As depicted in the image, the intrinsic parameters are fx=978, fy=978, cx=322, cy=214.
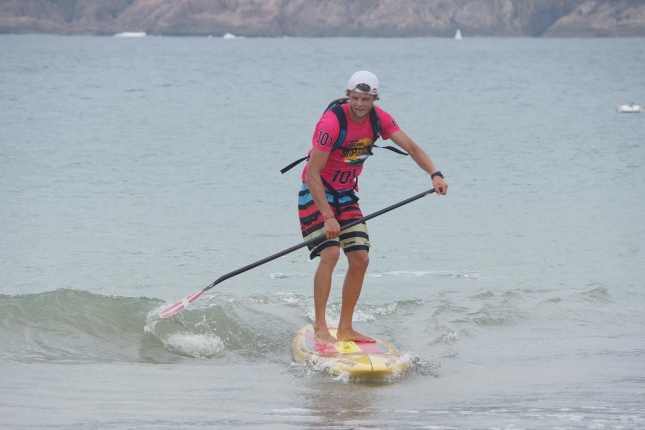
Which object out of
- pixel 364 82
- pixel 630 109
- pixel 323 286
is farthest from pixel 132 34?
pixel 364 82

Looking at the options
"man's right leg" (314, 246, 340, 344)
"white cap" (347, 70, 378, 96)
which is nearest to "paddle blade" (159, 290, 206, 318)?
"man's right leg" (314, 246, 340, 344)

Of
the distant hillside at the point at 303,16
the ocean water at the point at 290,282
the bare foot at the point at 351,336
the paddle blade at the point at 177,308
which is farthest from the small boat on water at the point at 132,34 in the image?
the bare foot at the point at 351,336

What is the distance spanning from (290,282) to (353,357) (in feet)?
14.3

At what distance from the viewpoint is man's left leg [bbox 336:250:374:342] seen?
810cm

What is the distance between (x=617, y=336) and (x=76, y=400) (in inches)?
204

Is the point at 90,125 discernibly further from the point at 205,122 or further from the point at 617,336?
→ the point at 617,336

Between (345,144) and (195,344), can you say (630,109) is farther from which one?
(345,144)

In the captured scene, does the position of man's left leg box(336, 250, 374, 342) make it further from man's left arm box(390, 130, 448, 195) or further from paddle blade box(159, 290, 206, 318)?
paddle blade box(159, 290, 206, 318)

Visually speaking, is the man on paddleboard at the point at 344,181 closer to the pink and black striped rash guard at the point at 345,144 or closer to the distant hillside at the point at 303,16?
the pink and black striped rash guard at the point at 345,144

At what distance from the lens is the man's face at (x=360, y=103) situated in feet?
25.0

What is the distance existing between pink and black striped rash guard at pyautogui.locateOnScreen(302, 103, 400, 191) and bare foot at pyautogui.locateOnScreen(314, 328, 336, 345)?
121cm

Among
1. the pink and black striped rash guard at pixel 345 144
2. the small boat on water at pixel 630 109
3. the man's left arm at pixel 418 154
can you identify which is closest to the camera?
the pink and black striped rash guard at pixel 345 144

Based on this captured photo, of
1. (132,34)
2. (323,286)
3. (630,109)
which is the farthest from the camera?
(132,34)

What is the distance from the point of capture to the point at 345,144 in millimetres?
7832
